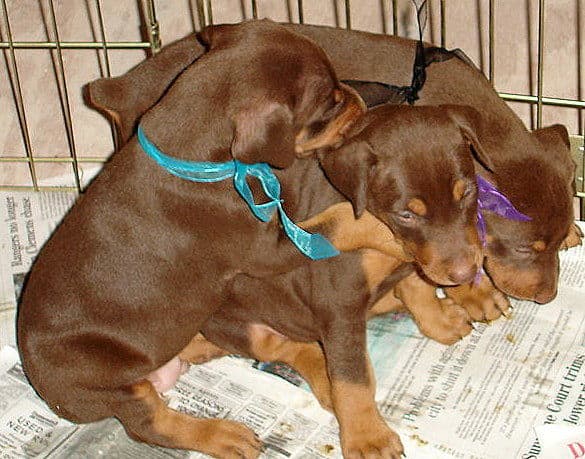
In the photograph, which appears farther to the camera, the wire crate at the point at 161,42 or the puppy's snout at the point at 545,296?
the wire crate at the point at 161,42

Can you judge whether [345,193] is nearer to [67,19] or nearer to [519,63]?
[519,63]

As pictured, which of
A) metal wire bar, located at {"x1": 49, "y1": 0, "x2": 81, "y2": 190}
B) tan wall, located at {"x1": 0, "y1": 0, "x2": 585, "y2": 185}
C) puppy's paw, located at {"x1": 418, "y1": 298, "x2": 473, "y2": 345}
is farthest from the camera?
tan wall, located at {"x1": 0, "y1": 0, "x2": 585, "y2": 185}

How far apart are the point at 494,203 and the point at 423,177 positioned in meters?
0.24

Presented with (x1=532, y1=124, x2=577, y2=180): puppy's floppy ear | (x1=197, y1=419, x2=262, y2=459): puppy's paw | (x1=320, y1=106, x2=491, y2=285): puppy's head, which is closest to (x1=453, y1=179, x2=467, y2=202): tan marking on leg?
(x1=320, y1=106, x2=491, y2=285): puppy's head

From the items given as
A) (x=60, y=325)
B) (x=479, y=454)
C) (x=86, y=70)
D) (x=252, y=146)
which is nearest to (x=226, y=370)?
(x=60, y=325)

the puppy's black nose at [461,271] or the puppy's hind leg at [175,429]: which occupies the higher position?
the puppy's black nose at [461,271]

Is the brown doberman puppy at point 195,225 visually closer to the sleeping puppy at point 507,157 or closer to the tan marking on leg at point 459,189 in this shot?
the tan marking on leg at point 459,189

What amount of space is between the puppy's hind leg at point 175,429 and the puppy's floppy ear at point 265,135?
66 cm

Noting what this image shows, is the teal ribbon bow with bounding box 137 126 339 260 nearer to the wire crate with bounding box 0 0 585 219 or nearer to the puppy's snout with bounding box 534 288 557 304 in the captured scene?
the puppy's snout with bounding box 534 288 557 304

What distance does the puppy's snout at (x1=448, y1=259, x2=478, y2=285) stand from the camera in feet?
6.73

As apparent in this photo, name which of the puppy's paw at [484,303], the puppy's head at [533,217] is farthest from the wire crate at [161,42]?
the puppy's head at [533,217]

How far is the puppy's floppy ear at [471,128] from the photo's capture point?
6.64ft

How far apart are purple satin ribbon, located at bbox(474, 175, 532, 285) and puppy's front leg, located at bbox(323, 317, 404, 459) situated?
1.21 feet

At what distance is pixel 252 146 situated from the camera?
1935 millimetres
